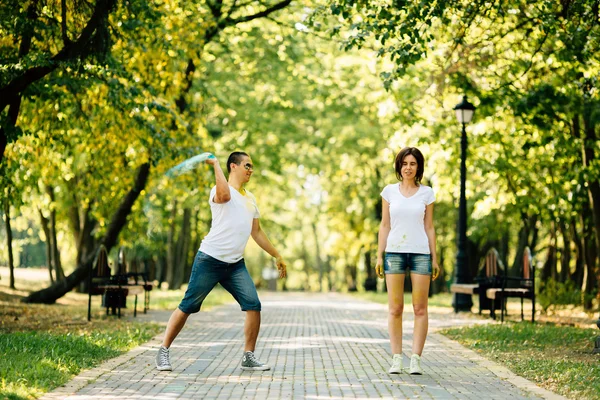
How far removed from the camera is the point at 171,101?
55.9ft

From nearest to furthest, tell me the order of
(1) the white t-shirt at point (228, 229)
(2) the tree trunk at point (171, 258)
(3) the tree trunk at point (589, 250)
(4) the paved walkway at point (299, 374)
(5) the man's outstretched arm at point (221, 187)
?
(4) the paved walkway at point (299, 374)
(5) the man's outstretched arm at point (221, 187)
(1) the white t-shirt at point (228, 229)
(3) the tree trunk at point (589, 250)
(2) the tree trunk at point (171, 258)

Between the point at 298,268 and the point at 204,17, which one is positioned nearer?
the point at 204,17

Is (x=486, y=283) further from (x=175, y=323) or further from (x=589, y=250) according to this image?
(x=175, y=323)

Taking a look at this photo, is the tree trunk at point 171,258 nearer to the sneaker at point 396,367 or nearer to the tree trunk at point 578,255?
the tree trunk at point 578,255

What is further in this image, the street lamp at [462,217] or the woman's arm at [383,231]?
the street lamp at [462,217]

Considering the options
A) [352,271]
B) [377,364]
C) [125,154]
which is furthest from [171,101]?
[352,271]

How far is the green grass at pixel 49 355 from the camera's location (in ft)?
22.7

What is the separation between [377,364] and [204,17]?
11.1 metres

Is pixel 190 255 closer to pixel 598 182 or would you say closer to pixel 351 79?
pixel 351 79

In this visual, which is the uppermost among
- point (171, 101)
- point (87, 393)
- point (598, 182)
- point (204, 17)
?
point (204, 17)

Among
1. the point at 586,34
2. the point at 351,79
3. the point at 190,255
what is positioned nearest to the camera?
the point at 586,34

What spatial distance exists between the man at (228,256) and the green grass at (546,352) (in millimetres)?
2680

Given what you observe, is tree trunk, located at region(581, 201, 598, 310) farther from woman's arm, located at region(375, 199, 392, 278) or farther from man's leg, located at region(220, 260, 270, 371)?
man's leg, located at region(220, 260, 270, 371)

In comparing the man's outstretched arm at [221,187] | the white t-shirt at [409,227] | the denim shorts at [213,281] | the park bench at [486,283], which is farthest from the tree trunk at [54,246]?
the white t-shirt at [409,227]
